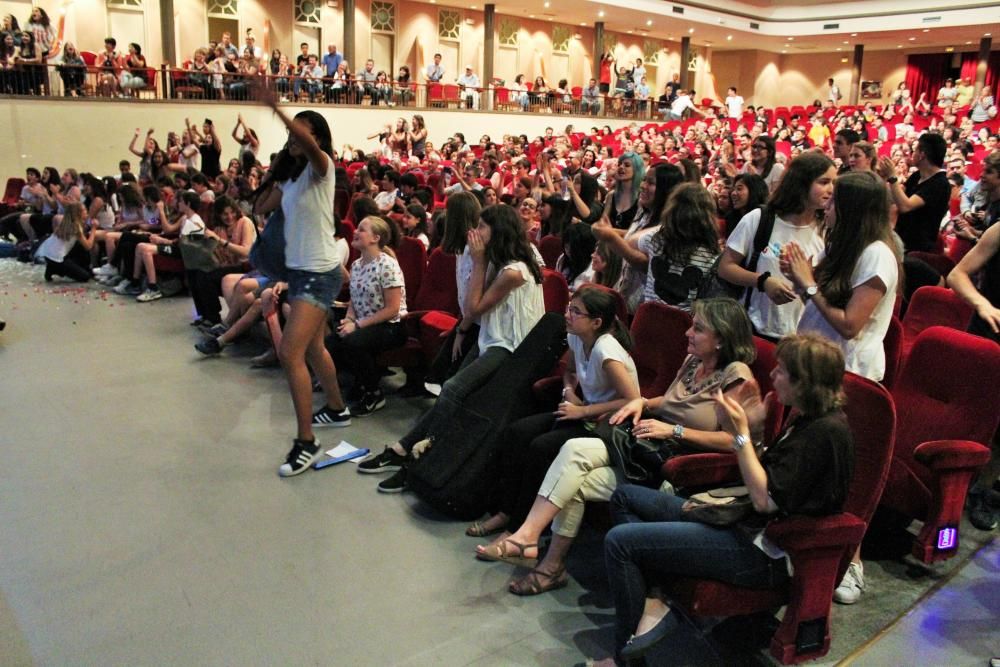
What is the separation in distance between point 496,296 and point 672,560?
5.55 feet

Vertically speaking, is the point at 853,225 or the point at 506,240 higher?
the point at 853,225

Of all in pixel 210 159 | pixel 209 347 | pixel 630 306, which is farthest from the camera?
pixel 210 159

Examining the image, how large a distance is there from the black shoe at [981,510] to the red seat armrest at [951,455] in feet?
2.23

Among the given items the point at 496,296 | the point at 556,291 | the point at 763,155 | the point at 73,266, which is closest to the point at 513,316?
the point at 496,296

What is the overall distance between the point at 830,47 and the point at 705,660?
30569 mm

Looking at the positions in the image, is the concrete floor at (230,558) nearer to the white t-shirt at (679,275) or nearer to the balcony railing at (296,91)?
the white t-shirt at (679,275)

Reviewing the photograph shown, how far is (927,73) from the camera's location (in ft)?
93.1

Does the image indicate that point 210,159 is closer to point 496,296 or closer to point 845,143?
point 845,143

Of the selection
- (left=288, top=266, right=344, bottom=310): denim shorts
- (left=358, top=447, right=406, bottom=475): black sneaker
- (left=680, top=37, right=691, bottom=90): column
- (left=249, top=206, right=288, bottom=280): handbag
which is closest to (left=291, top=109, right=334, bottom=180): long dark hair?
(left=249, top=206, right=288, bottom=280): handbag

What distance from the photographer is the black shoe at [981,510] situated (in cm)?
317

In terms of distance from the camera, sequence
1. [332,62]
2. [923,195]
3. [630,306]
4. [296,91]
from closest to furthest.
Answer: [630,306]
[923,195]
[296,91]
[332,62]

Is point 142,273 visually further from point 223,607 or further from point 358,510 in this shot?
point 223,607

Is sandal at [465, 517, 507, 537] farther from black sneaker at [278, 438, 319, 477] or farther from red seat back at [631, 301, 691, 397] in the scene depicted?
black sneaker at [278, 438, 319, 477]

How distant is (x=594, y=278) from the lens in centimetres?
416
